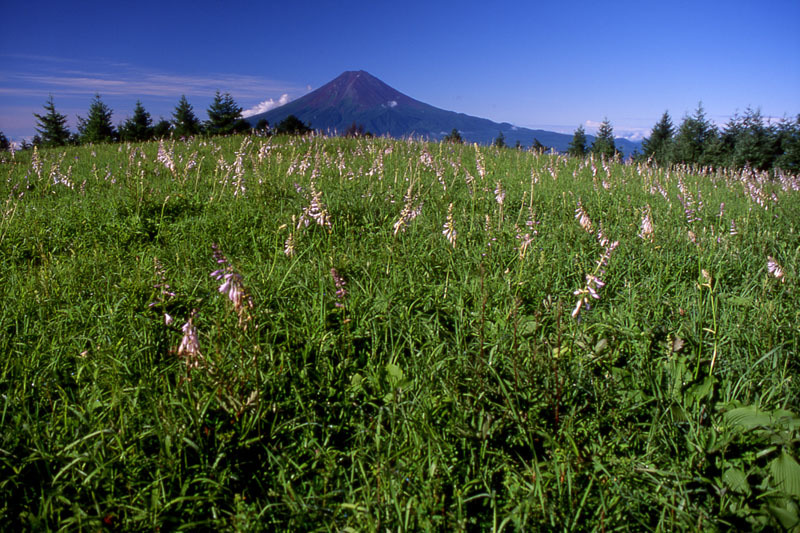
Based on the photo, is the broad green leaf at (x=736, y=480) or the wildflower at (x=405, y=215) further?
the wildflower at (x=405, y=215)

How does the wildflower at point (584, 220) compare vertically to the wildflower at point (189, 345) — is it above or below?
above

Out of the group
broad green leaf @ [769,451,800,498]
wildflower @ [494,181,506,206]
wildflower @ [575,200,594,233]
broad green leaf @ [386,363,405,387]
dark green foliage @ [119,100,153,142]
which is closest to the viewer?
broad green leaf @ [769,451,800,498]

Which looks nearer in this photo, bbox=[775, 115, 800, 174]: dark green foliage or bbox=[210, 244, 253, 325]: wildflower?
bbox=[210, 244, 253, 325]: wildflower

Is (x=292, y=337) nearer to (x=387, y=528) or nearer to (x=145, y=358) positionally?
(x=145, y=358)

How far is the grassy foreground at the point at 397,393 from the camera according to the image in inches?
64.2

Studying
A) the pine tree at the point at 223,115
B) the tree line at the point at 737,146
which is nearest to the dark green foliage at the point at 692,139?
the tree line at the point at 737,146

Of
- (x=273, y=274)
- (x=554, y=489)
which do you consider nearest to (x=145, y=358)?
(x=273, y=274)

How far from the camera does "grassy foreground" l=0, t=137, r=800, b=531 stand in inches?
64.2

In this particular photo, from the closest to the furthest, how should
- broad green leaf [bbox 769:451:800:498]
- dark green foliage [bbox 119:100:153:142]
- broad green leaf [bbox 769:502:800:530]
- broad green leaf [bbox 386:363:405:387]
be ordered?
broad green leaf [bbox 769:502:800:530], broad green leaf [bbox 769:451:800:498], broad green leaf [bbox 386:363:405:387], dark green foliage [bbox 119:100:153:142]

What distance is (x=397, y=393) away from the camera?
213cm

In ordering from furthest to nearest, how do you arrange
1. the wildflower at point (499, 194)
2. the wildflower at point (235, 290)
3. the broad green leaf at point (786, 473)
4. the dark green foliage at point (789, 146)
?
the dark green foliage at point (789, 146) < the wildflower at point (499, 194) < the wildflower at point (235, 290) < the broad green leaf at point (786, 473)

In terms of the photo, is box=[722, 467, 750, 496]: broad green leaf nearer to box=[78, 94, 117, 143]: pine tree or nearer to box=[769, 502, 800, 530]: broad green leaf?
box=[769, 502, 800, 530]: broad green leaf

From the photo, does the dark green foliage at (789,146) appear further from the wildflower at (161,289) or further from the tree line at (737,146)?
the wildflower at (161,289)

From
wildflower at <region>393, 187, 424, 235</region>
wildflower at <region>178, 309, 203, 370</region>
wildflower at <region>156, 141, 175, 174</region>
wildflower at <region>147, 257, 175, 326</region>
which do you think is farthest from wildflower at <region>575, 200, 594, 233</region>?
wildflower at <region>156, 141, 175, 174</region>
